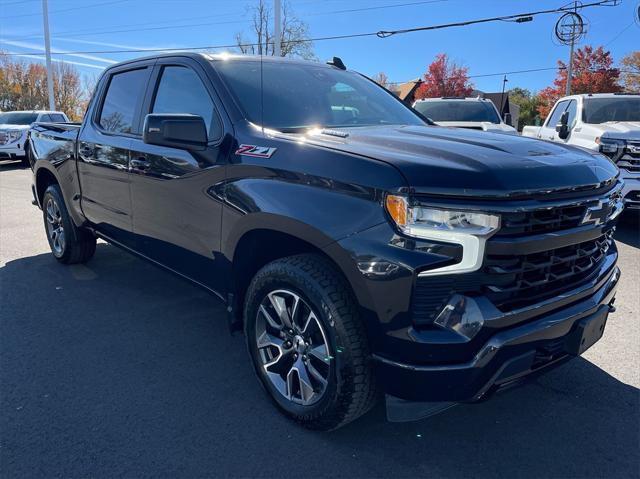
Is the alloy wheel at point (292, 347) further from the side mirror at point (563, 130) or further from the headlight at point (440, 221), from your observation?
the side mirror at point (563, 130)

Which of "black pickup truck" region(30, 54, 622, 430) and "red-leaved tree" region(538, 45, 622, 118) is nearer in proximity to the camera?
"black pickup truck" region(30, 54, 622, 430)

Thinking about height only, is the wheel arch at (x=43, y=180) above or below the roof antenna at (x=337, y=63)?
below

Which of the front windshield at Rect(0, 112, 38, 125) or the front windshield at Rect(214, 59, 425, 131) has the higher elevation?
the front windshield at Rect(0, 112, 38, 125)

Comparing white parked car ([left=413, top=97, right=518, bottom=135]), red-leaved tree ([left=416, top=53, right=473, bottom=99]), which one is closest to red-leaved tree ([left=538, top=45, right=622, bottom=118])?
red-leaved tree ([left=416, top=53, right=473, bottom=99])

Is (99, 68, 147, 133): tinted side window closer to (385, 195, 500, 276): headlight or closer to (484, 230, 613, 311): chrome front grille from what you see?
(385, 195, 500, 276): headlight

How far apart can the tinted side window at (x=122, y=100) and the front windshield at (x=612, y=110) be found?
7.26 meters

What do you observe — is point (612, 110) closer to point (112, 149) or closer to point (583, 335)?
point (583, 335)

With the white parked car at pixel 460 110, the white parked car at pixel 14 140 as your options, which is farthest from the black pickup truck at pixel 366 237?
the white parked car at pixel 14 140

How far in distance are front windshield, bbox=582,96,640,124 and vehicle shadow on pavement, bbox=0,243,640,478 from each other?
21.3 feet

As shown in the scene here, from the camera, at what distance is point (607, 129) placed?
729cm

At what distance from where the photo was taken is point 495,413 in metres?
2.81

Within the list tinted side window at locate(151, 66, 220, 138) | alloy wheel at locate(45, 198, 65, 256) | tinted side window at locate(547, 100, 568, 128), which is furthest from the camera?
tinted side window at locate(547, 100, 568, 128)

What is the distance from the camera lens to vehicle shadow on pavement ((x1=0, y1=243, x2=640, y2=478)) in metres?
2.39

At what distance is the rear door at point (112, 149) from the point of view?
3850 millimetres
